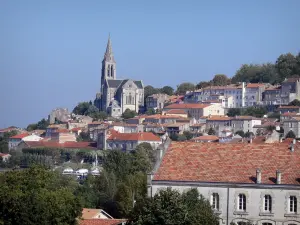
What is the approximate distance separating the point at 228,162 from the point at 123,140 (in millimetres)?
112874

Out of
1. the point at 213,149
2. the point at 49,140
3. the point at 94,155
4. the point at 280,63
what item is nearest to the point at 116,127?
the point at 49,140

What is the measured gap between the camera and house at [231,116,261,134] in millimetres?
158125

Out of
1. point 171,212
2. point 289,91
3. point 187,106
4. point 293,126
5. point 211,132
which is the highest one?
point 289,91

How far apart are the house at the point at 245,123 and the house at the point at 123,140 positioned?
58.0ft

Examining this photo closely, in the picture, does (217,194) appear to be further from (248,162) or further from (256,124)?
(256,124)

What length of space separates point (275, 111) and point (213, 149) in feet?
426

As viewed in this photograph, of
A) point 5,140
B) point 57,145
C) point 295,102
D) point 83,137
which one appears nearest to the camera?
point 57,145

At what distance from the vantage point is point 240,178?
42.6 metres

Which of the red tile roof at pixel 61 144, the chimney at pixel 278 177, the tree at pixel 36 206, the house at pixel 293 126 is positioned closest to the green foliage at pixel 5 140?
the red tile roof at pixel 61 144

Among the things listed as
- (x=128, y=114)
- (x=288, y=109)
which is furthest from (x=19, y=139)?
(x=288, y=109)

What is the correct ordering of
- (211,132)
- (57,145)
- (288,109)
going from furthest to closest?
(288,109), (57,145), (211,132)

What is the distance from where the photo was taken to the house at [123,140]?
496 ft

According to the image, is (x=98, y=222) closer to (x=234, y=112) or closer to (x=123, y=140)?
(x=123, y=140)

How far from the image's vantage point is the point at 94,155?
147 meters
